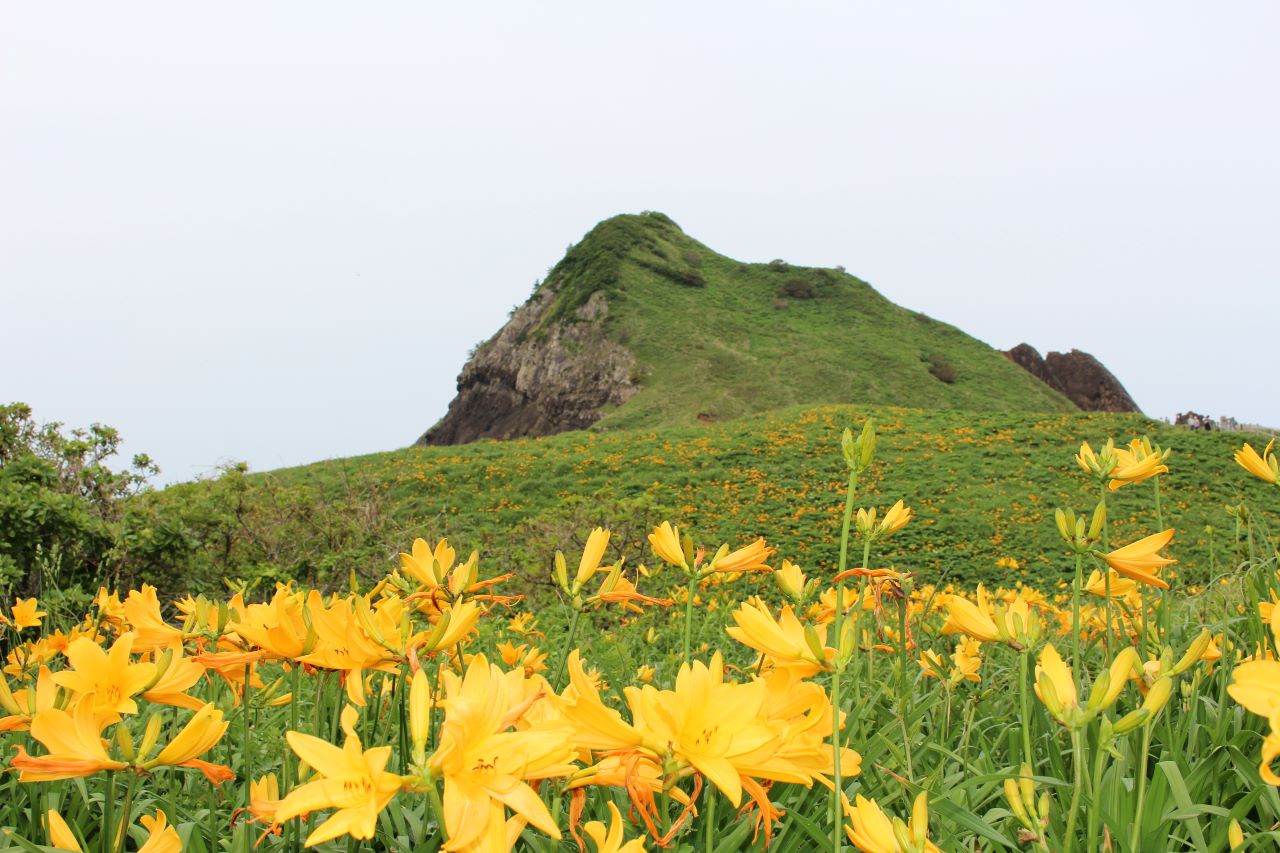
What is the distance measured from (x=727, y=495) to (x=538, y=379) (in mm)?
20975

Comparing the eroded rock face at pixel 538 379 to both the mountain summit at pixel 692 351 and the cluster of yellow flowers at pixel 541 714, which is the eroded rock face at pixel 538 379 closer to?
the mountain summit at pixel 692 351

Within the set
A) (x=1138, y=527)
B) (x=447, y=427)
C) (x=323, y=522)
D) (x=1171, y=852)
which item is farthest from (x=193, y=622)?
(x=447, y=427)

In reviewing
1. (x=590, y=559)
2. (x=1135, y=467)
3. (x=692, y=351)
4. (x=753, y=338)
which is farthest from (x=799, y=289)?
(x=590, y=559)

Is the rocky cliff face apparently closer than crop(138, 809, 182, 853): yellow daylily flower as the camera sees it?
No

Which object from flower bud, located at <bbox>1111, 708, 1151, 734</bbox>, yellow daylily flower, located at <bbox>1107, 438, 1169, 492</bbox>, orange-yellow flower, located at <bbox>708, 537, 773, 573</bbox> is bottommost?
flower bud, located at <bbox>1111, 708, 1151, 734</bbox>

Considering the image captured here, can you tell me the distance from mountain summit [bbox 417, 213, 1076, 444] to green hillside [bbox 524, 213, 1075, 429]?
6 cm

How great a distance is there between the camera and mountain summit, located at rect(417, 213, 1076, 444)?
27391 millimetres

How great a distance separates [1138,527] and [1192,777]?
10.2 m

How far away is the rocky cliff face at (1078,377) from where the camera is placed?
33.6 metres

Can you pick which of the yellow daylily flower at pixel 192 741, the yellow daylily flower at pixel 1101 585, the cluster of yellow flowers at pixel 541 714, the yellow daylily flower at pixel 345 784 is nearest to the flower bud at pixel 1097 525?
the cluster of yellow flowers at pixel 541 714

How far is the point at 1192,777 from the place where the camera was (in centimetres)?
118

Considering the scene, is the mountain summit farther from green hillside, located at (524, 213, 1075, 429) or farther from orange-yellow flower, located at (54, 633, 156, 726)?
orange-yellow flower, located at (54, 633, 156, 726)

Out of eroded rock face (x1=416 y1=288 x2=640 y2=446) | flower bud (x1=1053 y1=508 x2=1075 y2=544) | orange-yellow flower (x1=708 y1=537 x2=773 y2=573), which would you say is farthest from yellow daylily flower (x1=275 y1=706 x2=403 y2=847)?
eroded rock face (x1=416 y1=288 x2=640 y2=446)

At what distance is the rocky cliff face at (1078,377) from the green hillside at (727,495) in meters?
19.7
